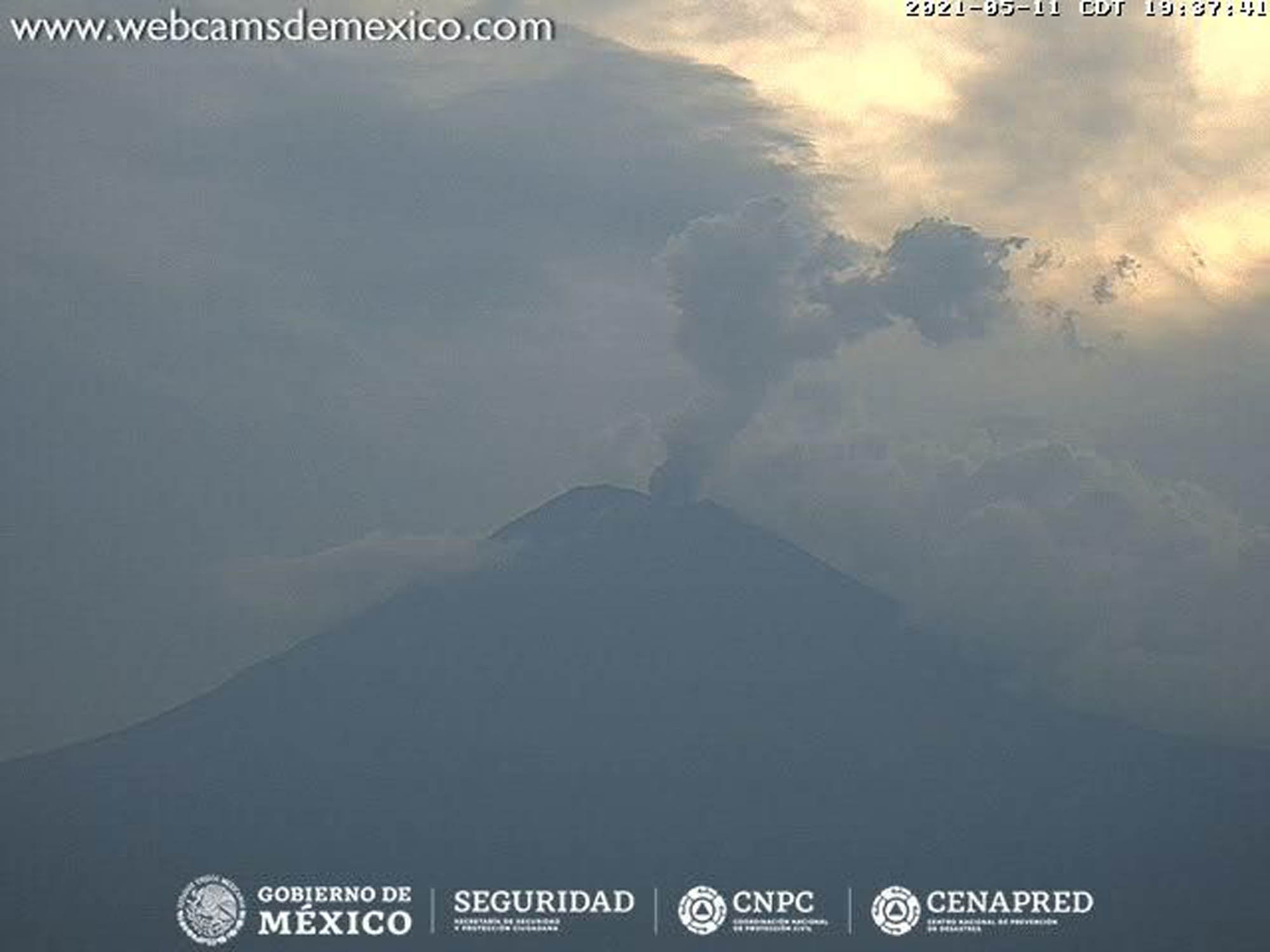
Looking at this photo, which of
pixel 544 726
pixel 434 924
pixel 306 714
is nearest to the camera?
pixel 434 924

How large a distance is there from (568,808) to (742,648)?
1766 cm

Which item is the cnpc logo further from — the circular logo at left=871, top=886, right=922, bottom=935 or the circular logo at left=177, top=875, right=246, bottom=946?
the circular logo at left=177, top=875, right=246, bottom=946

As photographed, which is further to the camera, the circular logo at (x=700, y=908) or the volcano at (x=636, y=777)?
the volcano at (x=636, y=777)

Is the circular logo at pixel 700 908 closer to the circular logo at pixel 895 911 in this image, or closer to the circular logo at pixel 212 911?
the circular logo at pixel 895 911

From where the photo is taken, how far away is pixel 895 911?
92.3 feet

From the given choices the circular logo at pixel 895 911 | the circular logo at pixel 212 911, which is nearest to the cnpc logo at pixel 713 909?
the circular logo at pixel 895 911

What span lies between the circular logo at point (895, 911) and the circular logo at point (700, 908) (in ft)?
9.49

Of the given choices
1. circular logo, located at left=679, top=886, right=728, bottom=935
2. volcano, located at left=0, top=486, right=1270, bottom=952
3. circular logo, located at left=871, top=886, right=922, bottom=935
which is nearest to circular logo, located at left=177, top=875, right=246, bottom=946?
circular logo, located at left=679, top=886, right=728, bottom=935

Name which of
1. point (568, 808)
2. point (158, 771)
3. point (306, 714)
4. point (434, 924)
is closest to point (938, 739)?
point (568, 808)

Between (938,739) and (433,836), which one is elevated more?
(938,739)

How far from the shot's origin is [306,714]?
213 feet

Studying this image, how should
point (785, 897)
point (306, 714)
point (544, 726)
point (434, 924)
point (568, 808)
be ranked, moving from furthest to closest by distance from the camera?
point (544, 726) → point (306, 714) → point (568, 808) → point (785, 897) → point (434, 924)

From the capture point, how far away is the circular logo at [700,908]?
90.6 ft

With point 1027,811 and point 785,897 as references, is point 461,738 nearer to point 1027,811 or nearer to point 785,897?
point 1027,811
